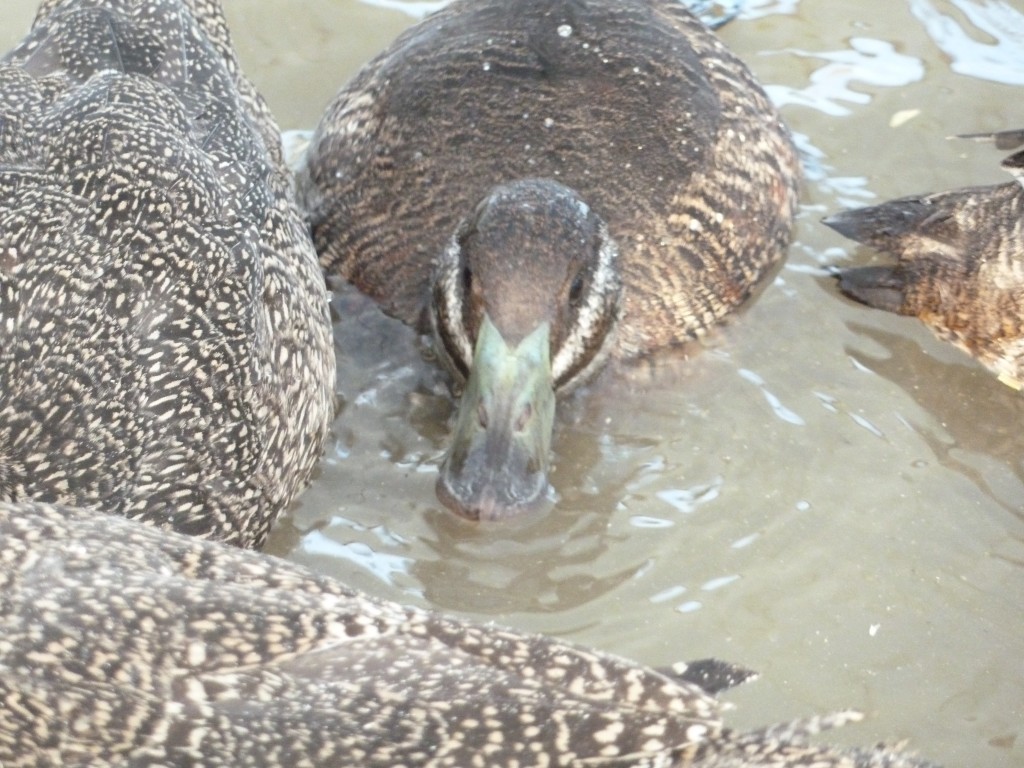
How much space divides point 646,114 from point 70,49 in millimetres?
2053

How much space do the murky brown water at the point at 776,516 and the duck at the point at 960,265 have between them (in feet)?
0.32

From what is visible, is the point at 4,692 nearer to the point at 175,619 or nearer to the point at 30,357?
the point at 175,619

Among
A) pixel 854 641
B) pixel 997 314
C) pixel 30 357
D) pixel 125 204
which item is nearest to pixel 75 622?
pixel 30 357

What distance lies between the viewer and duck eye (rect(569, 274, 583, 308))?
18.7ft

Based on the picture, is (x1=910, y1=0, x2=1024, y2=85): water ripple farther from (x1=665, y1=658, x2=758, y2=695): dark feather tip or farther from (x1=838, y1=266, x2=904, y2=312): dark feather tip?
(x1=665, y1=658, x2=758, y2=695): dark feather tip

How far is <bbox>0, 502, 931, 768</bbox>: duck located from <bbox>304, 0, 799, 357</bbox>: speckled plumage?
244 centimetres

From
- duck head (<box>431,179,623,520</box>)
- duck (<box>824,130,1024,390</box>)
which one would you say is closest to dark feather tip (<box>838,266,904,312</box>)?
duck (<box>824,130,1024,390</box>)

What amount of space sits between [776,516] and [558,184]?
1.37 m

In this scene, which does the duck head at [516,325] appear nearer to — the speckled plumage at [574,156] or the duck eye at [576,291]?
the duck eye at [576,291]

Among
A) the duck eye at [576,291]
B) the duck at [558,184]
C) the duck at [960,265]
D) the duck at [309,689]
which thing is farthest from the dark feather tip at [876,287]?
the duck at [309,689]

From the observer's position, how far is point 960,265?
6258mm

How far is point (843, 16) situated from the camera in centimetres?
794

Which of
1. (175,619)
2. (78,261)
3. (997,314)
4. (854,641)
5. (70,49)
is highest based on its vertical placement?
(70,49)

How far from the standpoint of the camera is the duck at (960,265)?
6.12 m
